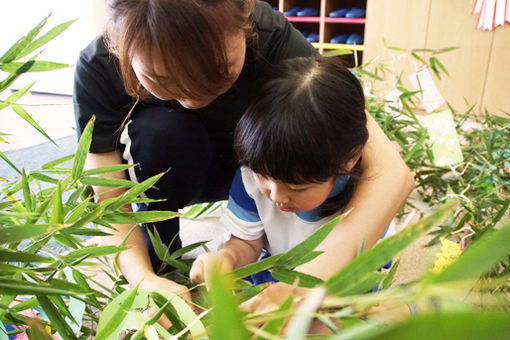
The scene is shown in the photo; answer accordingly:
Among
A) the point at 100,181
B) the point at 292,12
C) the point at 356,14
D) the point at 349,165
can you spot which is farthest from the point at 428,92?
the point at 292,12

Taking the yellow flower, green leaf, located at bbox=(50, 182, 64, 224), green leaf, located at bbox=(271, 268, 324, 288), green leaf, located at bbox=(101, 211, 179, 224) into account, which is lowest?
the yellow flower

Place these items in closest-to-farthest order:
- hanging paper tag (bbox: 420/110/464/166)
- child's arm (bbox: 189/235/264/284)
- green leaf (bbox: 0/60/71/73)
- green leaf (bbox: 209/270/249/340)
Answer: green leaf (bbox: 209/270/249/340)
green leaf (bbox: 0/60/71/73)
child's arm (bbox: 189/235/264/284)
hanging paper tag (bbox: 420/110/464/166)

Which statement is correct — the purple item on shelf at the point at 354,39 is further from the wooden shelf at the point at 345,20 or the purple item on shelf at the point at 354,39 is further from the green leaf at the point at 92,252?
the green leaf at the point at 92,252

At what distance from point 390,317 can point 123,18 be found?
51cm

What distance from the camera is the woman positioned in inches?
21.1

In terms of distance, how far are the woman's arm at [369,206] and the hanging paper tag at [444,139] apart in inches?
→ 13.6

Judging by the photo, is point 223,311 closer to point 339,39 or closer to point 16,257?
point 16,257

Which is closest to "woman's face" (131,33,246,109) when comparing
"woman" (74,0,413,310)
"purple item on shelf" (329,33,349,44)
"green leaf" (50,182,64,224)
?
"woman" (74,0,413,310)

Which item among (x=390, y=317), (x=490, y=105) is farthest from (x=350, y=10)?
(x=390, y=317)

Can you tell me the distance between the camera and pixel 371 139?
2.50 feet

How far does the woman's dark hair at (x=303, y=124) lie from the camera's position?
585mm

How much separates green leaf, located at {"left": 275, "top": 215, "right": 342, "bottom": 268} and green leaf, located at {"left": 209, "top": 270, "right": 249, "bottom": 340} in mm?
173

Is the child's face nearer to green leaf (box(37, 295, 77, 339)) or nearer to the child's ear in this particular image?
the child's ear

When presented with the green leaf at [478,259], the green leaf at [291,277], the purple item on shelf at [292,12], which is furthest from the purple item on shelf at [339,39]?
the green leaf at [478,259]
